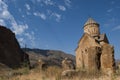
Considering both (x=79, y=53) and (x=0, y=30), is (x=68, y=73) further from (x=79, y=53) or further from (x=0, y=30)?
(x=79, y=53)

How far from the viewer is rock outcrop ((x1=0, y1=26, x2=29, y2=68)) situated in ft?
126

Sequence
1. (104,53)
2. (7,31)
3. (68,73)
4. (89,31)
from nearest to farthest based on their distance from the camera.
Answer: (68,73)
(104,53)
(7,31)
(89,31)

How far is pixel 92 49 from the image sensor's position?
59.7 feet

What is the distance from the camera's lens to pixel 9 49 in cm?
4097

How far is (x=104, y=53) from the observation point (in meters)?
17.8

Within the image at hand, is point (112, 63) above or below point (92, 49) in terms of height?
below

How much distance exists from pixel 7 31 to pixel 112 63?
28.7 meters

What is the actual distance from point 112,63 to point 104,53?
1.01 metres

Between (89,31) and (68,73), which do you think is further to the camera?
(89,31)

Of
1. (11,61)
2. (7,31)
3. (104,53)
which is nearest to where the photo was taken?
(104,53)

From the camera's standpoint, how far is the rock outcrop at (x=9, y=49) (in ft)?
126

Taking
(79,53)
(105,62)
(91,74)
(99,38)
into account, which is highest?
(99,38)

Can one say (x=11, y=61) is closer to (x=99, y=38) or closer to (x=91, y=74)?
(x=99, y=38)

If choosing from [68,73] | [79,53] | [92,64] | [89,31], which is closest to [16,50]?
[79,53]
